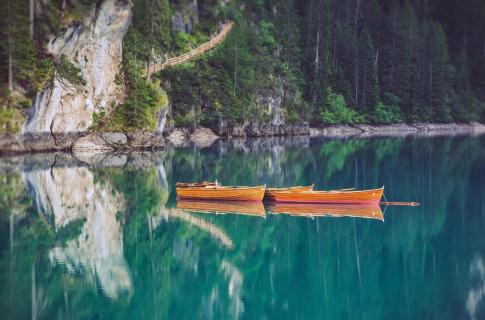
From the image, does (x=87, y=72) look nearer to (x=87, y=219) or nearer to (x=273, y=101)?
(x=87, y=219)

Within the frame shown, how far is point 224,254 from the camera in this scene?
19266 mm

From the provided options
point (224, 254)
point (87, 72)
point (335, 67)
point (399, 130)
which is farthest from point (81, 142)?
point (399, 130)

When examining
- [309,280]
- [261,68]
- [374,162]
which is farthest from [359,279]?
[261,68]

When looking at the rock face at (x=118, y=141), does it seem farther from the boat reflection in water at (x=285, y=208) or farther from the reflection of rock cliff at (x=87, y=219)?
the boat reflection in water at (x=285, y=208)

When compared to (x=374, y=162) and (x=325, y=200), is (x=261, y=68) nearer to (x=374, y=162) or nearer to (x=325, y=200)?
(x=374, y=162)

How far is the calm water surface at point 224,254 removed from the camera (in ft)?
48.0

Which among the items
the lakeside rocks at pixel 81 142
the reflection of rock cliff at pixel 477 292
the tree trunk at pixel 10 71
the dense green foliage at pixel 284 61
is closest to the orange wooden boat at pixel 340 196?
the reflection of rock cliff at pixel 477 292

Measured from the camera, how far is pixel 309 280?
54.4 ft

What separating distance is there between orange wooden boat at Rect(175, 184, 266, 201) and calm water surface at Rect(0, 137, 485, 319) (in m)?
0.73

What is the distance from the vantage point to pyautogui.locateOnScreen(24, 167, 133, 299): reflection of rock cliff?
1689 cm

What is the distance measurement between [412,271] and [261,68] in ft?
194

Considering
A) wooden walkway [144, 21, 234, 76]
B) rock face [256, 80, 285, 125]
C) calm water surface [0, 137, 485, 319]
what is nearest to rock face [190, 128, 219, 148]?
wooden walkway [144, 21, 234, 76]

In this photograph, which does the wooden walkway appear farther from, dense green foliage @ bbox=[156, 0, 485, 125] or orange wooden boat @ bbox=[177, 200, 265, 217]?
orange wooden boat @ bbox=[177, 200, 265, 217]

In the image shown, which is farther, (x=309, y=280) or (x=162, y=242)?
(x=162, y=242)
